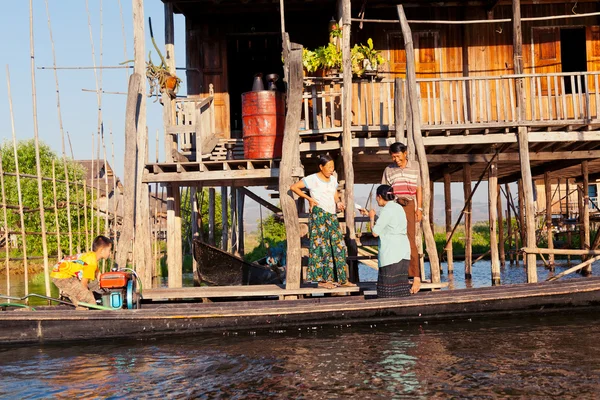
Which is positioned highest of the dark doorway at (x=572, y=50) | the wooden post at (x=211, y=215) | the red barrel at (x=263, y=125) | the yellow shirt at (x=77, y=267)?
the dark doorway at (x=572, y=50)

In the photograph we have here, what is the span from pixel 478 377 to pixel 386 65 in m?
9.64

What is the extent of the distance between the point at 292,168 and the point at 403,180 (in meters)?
1.79

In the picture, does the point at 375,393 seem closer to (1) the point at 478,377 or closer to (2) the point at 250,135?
(1) the point at 478,377

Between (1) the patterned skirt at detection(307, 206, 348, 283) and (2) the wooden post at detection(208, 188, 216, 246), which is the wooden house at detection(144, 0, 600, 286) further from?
(1) the patterned skirt at detection(307, 206, 348, 283)

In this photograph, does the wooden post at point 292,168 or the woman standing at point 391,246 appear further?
the wooden post at point 292,168

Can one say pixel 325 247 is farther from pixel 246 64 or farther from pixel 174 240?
pixel 246 64

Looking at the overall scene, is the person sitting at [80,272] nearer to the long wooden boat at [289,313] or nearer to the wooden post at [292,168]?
the long wooden boat at [289,313]

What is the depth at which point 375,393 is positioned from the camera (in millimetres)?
7352

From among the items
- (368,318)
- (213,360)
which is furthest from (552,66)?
(213,360)

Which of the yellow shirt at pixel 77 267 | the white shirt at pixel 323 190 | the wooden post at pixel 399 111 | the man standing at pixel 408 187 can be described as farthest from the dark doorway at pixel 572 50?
the yellow shirt at pixel 77 267

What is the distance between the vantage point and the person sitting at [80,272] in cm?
1031

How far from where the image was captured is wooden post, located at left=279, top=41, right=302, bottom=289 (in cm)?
1142

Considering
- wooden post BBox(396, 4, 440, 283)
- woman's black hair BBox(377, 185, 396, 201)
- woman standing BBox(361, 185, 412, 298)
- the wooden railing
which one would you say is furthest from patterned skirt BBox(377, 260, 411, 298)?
the wooden railing

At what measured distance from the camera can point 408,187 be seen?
10.8 m
